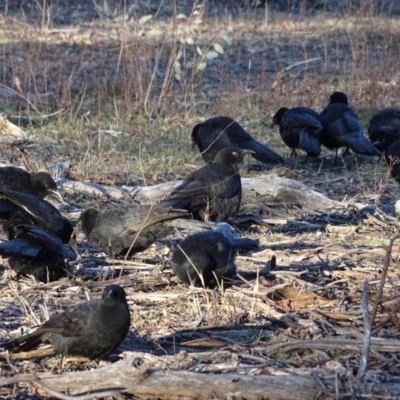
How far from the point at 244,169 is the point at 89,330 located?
6582 mm

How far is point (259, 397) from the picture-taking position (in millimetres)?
4398

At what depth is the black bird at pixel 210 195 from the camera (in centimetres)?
839

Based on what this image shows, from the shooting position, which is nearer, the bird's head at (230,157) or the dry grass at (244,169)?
the dry grass at (244,169)

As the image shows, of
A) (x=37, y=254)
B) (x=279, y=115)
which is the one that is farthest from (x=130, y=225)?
(x=279, y=115)

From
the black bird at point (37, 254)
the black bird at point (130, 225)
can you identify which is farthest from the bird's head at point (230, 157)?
the black bird at point (37, 254)

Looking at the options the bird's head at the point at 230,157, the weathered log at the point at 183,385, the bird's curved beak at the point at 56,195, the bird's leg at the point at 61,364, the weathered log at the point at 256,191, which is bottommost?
the weathered log at the point at 256,191

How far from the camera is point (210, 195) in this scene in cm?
843

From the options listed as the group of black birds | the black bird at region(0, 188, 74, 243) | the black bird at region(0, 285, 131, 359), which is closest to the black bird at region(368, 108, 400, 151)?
the group of black birds

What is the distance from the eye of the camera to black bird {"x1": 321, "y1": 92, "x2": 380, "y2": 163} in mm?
11578

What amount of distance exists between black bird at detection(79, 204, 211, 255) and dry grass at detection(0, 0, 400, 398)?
0.20m

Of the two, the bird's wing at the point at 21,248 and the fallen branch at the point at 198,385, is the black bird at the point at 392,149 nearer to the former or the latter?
the bird's wing at the point at 21,248

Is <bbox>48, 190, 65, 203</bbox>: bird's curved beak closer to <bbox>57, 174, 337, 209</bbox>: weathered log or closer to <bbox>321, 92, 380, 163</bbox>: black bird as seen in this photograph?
<bbox>57, 174, 337, 209</bbox>: weathered log

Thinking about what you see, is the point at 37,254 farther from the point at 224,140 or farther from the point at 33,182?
the point at 224,140

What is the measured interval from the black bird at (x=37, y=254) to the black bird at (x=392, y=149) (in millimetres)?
3910
